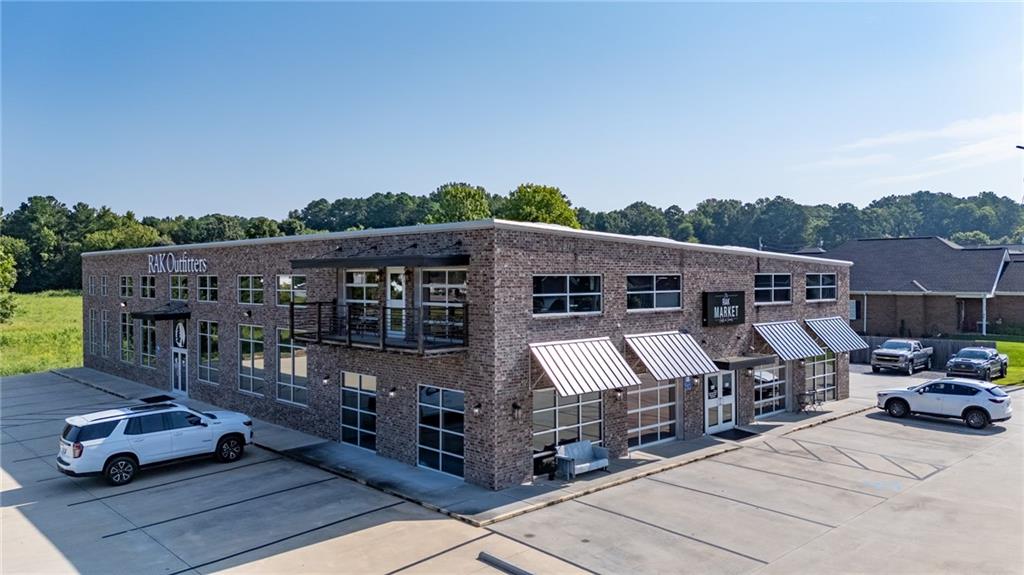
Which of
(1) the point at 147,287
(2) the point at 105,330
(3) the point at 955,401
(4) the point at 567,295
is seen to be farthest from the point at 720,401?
(2) the point at 105,330

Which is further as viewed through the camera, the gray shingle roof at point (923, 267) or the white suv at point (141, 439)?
the gray shingle roof at point (923, 267)

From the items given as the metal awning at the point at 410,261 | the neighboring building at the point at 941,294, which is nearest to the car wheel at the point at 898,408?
the metal awning at the point at 410,261

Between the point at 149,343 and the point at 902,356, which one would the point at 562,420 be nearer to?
the point at 149,343

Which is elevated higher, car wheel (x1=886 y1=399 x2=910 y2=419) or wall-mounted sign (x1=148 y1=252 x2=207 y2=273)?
wall-mounted sign (x1=148 y1=252 x2=207 y2=273)

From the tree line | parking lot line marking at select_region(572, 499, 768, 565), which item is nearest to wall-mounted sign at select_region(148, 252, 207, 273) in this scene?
parking lot line marking at select_region(572, 499, 768, 565)

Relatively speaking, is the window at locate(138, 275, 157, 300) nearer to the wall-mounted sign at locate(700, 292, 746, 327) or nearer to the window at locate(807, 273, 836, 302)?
the wall-mounted sign at locate(700, 292, 746, 327)

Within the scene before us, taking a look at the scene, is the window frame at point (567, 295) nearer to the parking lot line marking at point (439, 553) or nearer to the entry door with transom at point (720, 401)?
the entry door with transom at point (720, 401)
